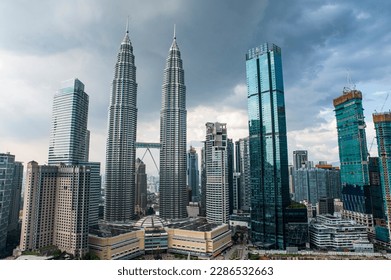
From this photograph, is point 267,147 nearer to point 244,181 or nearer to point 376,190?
point 376,190

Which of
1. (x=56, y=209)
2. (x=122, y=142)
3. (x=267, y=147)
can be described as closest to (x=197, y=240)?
(x=56, y=209)

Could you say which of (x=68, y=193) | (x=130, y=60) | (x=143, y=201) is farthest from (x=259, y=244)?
(x=130, y=60)

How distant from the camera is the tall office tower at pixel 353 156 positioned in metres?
15.9

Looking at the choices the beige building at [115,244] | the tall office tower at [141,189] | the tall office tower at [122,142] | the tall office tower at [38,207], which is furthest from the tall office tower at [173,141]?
the tall office tower at [38,207]

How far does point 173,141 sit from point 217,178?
6.05m

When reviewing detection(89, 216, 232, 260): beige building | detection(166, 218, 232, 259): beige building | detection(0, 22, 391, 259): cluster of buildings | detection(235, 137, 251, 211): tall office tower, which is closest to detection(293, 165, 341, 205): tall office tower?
detection(0, 22, 391, 259): cluster of buildings

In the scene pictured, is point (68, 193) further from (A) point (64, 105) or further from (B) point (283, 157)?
(B) point (283, 157)

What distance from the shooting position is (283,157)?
14.1m

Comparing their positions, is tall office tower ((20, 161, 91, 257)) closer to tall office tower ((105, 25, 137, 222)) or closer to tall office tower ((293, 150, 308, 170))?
tall office tower ((105, 25, 137, 222))

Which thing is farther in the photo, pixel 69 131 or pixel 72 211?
pixel 69 131

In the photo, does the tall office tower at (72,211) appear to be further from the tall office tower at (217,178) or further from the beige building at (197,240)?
the tall office tower at (217,178)

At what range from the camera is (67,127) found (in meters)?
14.6

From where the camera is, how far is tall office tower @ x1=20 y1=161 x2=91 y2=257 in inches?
375

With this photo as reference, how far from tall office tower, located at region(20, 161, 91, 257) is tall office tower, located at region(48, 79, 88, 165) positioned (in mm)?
4207
